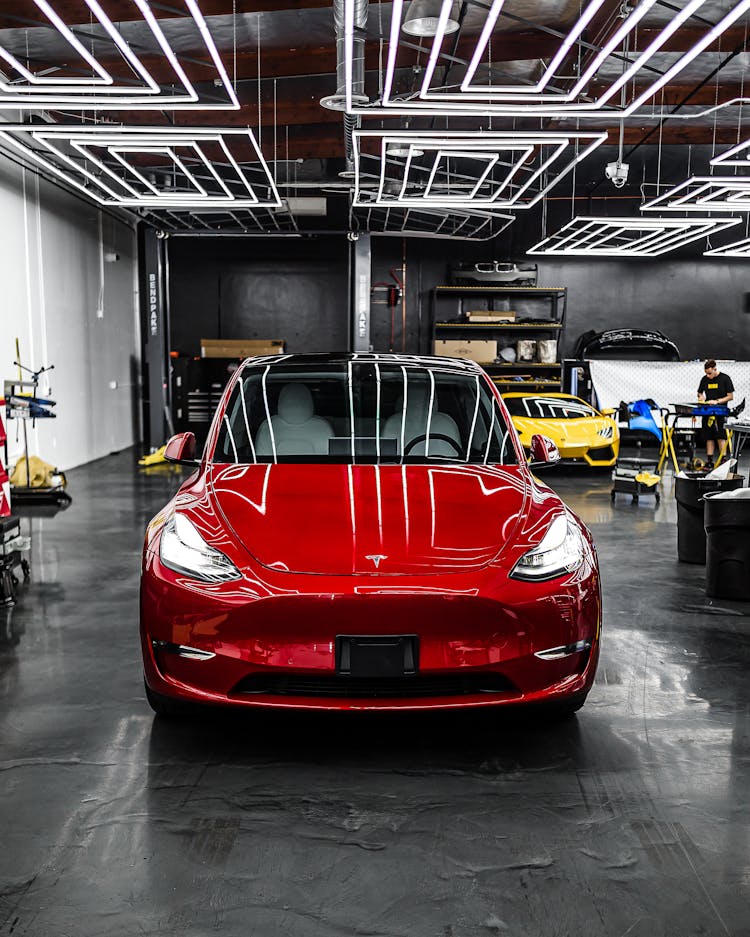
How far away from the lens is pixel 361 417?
12.9 ft

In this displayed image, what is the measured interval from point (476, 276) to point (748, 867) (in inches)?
649

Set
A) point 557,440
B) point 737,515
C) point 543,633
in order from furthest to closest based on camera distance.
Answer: point 557,440 → point 737,515 → point 543,633

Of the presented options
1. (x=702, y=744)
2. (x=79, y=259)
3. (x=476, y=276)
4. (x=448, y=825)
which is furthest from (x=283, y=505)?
(x=476, y=276)

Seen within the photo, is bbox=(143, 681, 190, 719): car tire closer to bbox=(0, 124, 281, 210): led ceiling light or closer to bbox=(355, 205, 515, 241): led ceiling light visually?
bbox=(0, 124, 281, 210): led ceiling light

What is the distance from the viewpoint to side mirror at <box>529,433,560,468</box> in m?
4.17

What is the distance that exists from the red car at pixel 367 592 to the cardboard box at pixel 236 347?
46.0 ft

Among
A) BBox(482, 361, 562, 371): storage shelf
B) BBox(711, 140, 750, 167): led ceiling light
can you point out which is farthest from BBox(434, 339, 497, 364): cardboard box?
BBox(711, 140, 750, 167): led ceiling light

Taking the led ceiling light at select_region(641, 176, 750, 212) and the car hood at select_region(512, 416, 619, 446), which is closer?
the led ceiling light at select_region(641, 176, 750, 212)

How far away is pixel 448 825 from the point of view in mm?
2494

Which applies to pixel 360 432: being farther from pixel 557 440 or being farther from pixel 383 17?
pixel 557 440

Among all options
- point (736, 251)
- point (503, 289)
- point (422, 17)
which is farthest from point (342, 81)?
point (503, 289)

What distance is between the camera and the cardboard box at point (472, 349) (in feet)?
57.0

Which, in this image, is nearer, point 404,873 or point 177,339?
point 404,873

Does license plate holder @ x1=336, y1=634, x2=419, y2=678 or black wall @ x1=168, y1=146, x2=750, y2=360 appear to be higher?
black wall @ x1=168, y1=146, x2=750, y2=360
